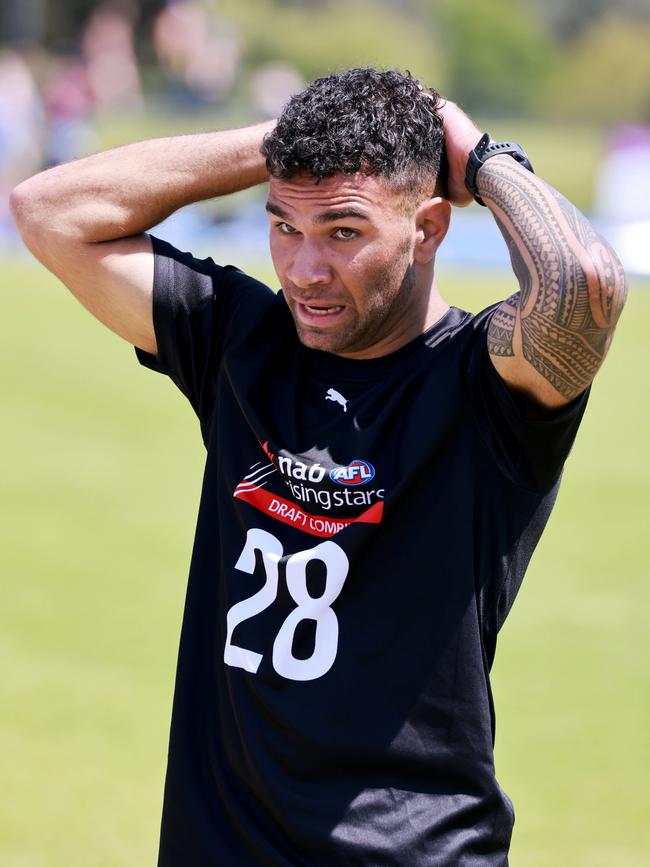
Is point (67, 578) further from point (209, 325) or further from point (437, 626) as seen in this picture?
point (437, 626)

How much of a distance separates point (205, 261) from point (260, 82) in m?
26.4

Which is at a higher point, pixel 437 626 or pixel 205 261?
pixel 205 261

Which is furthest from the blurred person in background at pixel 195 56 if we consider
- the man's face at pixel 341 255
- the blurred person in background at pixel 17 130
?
the man's face at pixel 341 255

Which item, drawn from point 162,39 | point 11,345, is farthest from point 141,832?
point 162,39

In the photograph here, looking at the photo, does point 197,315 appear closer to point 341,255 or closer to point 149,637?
point 341,255

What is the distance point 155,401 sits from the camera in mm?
10930

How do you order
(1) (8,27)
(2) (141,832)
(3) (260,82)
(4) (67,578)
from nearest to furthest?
(2) (141,832), (4) (67,578), (3) (260,82), (1) (8,27)

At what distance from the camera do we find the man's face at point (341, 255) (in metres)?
2.71

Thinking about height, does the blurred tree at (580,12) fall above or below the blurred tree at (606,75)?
above

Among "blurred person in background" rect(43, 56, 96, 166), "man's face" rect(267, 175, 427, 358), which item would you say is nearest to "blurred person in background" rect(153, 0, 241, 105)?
"blurred person in background" rect(43, 56, 96, 166)

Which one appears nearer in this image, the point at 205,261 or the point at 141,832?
the point at 205,261

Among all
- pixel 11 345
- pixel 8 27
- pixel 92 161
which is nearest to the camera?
pixel 92 161

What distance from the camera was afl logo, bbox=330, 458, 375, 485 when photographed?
2688 millimetres

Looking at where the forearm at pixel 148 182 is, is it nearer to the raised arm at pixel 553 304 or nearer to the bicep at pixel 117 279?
the bicep at pixel 117 279
